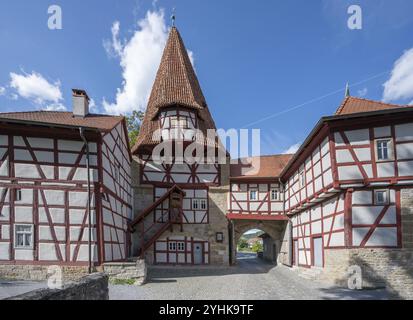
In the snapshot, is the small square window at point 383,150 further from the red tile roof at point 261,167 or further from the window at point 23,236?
the window at point 23,236

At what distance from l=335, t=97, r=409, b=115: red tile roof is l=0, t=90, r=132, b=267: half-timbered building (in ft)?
31.4

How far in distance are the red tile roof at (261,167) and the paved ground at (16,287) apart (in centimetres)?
1240

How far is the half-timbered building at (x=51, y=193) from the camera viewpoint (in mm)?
11703

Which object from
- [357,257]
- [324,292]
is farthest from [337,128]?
[324,292]

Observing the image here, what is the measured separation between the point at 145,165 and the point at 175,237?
461cm

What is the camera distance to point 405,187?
11430 millimetres

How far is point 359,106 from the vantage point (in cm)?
1354

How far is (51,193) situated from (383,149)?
11989 mm

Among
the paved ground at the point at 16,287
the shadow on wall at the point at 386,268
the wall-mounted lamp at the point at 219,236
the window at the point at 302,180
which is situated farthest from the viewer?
the wall-mounted lamp at the point at 219,236

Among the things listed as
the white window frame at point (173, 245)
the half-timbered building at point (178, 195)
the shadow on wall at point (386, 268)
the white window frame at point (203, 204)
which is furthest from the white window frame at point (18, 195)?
the shadow on wall at point (386, 268)

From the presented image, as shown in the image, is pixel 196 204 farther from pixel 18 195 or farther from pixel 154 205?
pixel 18 195

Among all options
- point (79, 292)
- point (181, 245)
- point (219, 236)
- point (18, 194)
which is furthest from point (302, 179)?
point (79, 292)
